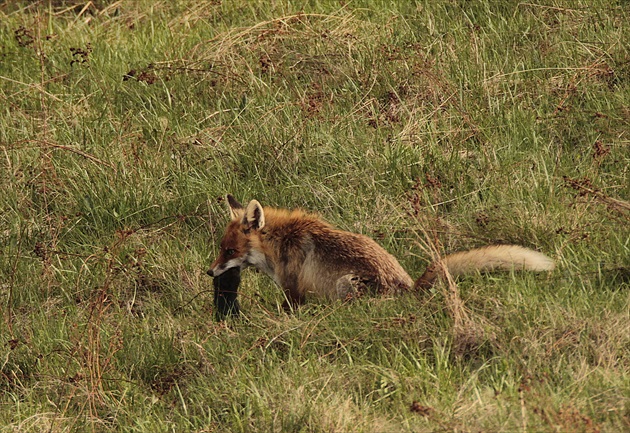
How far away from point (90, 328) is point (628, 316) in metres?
2.97

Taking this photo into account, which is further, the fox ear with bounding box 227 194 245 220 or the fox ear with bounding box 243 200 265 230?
the fox ear with bounding box 227 194 245 220

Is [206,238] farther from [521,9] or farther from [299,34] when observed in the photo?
[521,9]

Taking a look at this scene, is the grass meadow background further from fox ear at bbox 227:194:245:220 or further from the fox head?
fox ear at bbox 227:194:245:220

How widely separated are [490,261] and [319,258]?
1128 mm

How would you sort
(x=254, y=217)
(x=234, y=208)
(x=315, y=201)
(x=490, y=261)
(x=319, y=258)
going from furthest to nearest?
1. (x=315, y=201)
2. (x=234, y=208)
3. (x=254, y=217)
4. (x=319, y=258)
5. (x=490, y=261)

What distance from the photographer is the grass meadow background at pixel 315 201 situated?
17.8 feet

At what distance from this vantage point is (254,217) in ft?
22.9

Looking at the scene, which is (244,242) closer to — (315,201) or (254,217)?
(254,217)

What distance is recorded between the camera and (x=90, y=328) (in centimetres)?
598

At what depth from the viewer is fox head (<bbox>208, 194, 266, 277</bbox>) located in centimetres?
695

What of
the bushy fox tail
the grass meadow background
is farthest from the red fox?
the grass meadow background

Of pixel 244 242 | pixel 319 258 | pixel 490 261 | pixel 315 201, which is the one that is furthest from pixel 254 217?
pixel 490 261

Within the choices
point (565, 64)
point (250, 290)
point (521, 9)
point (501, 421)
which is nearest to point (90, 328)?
point (250, 290)

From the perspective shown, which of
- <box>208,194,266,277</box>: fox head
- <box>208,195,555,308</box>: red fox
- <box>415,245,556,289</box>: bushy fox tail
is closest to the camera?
<box>415,245,556,289</box>: bushy fox tail
